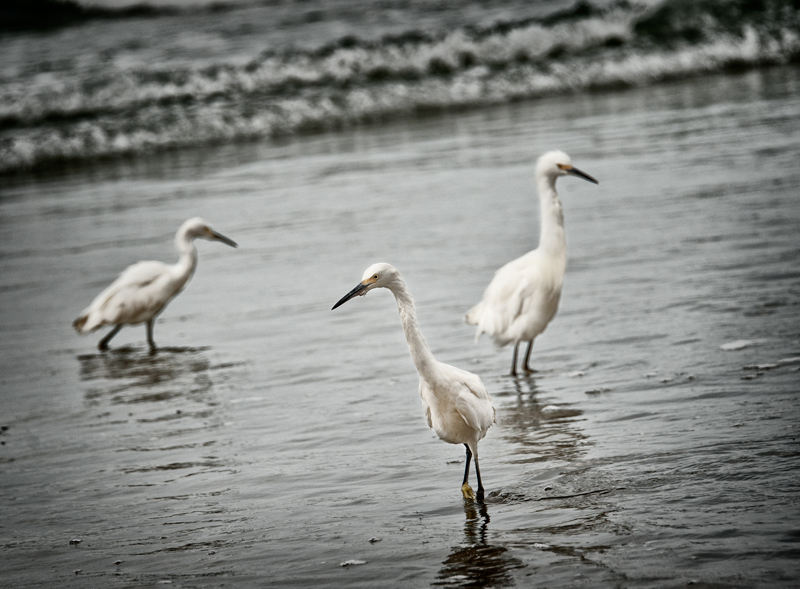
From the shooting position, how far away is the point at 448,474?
5.24 meters

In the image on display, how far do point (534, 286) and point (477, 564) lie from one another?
3124 mm

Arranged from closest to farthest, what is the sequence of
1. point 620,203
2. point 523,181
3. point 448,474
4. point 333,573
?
point 333,573 < point 448,474 < point 620,203 < point 523,181

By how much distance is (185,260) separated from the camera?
32.1 feet

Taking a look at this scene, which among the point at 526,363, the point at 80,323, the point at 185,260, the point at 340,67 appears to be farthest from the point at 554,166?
the point at 340,67

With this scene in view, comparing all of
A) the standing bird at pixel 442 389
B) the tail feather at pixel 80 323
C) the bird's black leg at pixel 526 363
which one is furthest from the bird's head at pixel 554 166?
the tail feather at pixel 80 323

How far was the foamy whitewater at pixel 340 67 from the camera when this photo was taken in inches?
1064

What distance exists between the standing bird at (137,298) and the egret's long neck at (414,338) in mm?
5016

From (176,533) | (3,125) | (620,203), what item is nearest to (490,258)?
(620,203)

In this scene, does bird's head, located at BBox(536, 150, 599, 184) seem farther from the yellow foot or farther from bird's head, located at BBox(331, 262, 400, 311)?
the yellow foot

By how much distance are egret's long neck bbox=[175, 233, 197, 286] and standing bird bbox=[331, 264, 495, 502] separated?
212 inches

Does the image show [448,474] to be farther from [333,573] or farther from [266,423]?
[266,423]

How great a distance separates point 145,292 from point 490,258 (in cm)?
360

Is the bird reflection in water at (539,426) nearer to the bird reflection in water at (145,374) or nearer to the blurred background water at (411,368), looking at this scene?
the blurred background water at (411,368)

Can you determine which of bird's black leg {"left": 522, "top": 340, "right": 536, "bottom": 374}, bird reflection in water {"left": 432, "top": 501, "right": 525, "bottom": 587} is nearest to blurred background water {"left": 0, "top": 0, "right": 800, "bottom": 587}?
bird reflection in water {"left": 432, "top": 501, "right": 525, "bottom": 587}
